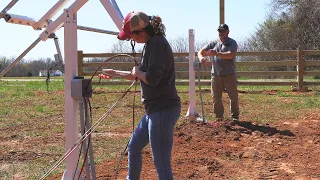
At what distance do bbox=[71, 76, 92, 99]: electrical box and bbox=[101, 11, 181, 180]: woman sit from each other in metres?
0.33

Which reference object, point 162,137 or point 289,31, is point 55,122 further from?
point 289,31

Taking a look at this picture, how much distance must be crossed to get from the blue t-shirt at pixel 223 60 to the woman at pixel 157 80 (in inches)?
168

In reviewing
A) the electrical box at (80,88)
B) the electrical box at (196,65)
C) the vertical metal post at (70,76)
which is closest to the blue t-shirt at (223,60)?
the electrical box at (196,65)

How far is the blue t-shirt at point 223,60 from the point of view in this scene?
309 inches

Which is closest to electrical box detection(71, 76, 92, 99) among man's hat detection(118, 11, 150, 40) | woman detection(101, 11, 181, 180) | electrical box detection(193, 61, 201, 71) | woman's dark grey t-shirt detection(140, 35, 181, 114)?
woman detection(101, 11, 181, 180)

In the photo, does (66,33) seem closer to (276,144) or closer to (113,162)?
(113,162)

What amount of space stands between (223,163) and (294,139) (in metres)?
1.82

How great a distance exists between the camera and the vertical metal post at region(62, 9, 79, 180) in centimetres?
416

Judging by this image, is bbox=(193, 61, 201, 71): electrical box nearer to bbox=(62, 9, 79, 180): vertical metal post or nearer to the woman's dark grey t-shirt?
bbox=(62, 9, 79, 180): vertical metal post

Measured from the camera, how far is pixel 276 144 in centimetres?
671

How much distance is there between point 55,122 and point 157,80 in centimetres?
651

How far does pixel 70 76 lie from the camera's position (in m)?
4.14

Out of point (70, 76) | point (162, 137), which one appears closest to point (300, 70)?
point (70, 76)

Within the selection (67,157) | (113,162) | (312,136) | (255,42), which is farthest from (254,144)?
(255,42)
